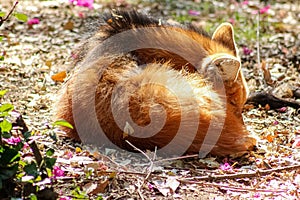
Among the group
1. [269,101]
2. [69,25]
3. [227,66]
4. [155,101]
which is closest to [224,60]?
[227,66]

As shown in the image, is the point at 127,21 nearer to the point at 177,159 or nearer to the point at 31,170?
the point at 177,159

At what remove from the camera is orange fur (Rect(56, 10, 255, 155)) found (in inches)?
113

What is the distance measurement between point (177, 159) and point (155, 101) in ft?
1.31

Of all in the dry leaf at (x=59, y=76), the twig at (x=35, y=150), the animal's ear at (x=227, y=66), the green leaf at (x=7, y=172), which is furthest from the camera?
the dry leaf at (x=59, y=76)

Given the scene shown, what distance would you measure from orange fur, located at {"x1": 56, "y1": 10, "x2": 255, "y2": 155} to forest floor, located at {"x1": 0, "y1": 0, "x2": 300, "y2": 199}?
128 mm

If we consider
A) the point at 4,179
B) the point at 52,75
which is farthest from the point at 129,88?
the point at 52,75

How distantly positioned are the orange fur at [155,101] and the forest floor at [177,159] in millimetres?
128

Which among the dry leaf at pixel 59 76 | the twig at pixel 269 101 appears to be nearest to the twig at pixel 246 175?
the twig at pixel 269 101

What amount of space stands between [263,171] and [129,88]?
87 cm

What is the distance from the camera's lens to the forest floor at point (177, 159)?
2613 millimetres

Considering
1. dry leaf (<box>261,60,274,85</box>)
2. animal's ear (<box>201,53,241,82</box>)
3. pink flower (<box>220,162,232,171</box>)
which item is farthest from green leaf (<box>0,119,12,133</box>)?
dry leaf (<box>261,60,274,85</box>)

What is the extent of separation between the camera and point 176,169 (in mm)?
2900

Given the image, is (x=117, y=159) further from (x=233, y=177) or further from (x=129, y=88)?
(x=233, y=177)

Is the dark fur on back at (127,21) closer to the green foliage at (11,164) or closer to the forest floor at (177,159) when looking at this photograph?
the forest floor at (177,159)
